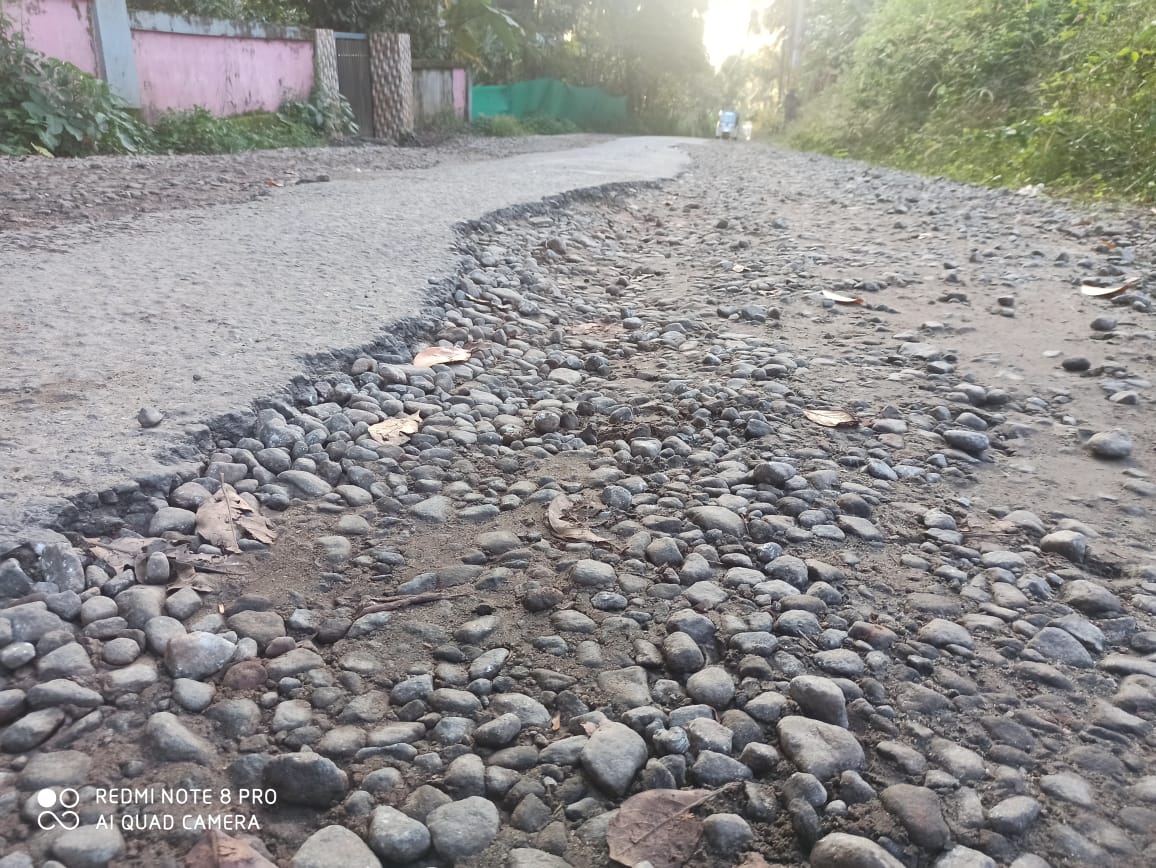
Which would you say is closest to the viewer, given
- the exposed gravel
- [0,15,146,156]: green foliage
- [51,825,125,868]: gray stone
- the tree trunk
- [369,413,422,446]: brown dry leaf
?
[51,825,125,868]: gray stone

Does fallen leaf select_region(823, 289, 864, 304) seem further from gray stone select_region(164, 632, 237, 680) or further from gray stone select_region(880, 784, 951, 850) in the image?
gray stone select_region(164, 632, 237, 680)

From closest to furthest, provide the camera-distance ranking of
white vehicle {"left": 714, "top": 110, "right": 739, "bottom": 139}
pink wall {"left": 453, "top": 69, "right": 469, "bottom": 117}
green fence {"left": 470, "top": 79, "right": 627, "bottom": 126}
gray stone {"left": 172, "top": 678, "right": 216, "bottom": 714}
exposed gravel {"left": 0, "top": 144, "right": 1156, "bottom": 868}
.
→ exposed gravel {"left": 0, "top": 144, "right": 1156, "bottom": 868} → gray stone {"left": 172, "top": 678, "right": 216, "bottom": 714} → pink wall {"left": 453, "top": 69, "right": 469, "bottom": 117} → green fence {"left": 470, "top": 79, "right": 627, "bottom": 126} → white vehicle {"left": 714, "top": 110, "right": 739, "bottom": 139}

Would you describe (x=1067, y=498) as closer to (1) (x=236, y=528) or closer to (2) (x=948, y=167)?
(1) (x=236, y=528)

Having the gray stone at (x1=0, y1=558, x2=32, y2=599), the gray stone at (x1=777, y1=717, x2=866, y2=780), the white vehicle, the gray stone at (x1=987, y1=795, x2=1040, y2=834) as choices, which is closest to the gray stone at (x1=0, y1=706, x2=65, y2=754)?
the gray stone at (x1=0, y1=558, x2=32, y2=599)

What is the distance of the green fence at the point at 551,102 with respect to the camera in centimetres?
1777

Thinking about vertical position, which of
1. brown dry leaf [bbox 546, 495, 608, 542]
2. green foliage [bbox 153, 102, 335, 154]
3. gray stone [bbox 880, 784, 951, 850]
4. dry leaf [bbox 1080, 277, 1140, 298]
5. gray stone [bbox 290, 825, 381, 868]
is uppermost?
green foliage [bbox 153, 102, 335, 154]

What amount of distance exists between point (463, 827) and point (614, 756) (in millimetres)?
234

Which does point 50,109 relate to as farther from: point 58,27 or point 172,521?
point 172,521

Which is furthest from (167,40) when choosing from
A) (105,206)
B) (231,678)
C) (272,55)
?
(231,678)

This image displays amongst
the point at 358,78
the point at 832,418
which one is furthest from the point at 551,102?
the point at 832,418

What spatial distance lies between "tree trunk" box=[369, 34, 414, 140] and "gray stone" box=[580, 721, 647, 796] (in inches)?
451

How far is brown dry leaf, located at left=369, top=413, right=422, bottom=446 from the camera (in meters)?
2.21

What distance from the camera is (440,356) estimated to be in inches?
108

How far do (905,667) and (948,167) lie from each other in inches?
336
